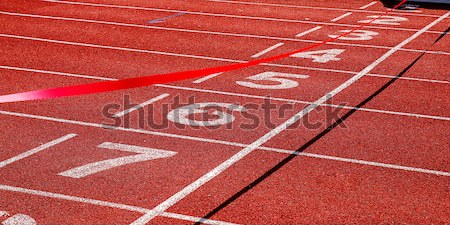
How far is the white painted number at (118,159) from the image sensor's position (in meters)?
7.84

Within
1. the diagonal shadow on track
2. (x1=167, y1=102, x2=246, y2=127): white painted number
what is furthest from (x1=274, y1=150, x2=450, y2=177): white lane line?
(x1=167, y1=102, x2=246, y2=127): white painted number

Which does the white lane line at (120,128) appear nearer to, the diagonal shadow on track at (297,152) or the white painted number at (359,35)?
the diagonal shadow on track at (297,152)

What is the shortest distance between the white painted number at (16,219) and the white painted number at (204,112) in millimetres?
3194

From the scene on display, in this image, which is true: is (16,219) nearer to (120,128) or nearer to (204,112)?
(120,128)

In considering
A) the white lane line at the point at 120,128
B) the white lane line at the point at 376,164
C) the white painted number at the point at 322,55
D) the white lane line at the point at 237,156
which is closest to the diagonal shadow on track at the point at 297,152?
the white lane line at the point at 376,164

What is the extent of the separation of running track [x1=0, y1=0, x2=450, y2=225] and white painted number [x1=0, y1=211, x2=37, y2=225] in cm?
2

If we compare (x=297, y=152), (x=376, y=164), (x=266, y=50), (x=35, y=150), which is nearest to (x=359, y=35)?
(x=266, y=50)

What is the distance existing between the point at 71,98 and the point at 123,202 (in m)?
4.00

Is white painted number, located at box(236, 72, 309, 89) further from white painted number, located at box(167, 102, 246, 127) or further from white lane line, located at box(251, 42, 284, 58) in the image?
white lane line, located at box(251, 42, 284, 58)

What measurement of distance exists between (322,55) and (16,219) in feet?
26.7

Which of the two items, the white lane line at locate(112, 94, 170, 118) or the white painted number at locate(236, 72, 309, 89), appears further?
the white painted number at locate(236, 72, 309, 89)

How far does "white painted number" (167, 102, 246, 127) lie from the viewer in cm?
959

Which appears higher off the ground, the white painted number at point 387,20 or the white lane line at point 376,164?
the white painted number at point 387,20

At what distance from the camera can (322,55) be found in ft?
45.0
